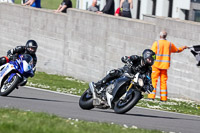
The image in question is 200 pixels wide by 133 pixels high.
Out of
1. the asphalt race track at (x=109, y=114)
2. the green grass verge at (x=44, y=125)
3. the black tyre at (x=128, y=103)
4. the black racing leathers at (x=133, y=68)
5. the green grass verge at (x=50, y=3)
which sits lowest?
the asphalt race track at (x=109, y=114)

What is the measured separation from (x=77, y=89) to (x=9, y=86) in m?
5.50

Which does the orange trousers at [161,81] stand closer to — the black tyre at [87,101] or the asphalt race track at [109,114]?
the asphalt race track at [109,114]

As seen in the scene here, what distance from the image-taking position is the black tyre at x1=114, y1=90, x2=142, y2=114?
12047 mm

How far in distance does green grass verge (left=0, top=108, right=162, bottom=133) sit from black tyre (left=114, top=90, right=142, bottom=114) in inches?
66.0

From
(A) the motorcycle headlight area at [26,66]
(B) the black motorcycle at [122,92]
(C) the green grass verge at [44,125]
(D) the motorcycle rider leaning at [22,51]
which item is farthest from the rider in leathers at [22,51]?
(C) the green grass verge at [44,125]

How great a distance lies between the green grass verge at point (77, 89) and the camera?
1630 centimetres

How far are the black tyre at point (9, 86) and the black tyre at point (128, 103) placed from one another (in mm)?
2740

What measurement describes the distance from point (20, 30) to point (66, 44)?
3380 mm

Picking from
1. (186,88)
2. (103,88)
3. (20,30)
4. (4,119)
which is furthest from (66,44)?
(4,119)

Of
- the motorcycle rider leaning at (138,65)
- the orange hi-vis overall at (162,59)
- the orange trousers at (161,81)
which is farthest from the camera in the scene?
the orange trousers at (161,81)

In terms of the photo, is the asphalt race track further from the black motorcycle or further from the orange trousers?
the orange trousers

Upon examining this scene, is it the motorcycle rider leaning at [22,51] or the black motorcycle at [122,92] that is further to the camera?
the motorcycle rider leaning at [22,51]

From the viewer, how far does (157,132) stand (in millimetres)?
10055

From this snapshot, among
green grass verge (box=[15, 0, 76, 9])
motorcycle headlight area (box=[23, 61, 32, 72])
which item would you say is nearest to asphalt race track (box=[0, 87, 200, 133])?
motorcycle headlight area (box=[23, 61, 32, 72])
